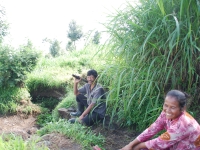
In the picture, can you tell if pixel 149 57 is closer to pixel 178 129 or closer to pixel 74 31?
pixel 178 129

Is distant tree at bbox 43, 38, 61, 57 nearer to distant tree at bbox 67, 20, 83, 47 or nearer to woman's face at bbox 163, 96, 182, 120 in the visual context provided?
distant tree at bbox 67, 20, 83, 47

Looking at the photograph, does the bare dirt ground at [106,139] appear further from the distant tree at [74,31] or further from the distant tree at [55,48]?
the distant tree at [55,48]

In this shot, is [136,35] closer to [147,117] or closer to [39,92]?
[147,117]

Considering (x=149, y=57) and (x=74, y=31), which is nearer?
(x=149, y=57)

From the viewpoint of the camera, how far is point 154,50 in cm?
300

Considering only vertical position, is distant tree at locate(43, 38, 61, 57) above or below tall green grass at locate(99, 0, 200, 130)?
above

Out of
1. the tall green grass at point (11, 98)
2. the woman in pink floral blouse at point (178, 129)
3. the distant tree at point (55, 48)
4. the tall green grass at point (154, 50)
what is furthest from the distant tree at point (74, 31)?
the woman in pink floral blouse at point (178, 129)

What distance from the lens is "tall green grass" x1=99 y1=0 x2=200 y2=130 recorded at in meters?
2.75

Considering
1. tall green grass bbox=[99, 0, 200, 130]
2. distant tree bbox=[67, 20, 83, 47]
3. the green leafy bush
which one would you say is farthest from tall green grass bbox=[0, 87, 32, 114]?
distant tree bbox=[67, 20, 83, 47]

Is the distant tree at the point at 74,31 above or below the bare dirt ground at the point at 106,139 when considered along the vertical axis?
above

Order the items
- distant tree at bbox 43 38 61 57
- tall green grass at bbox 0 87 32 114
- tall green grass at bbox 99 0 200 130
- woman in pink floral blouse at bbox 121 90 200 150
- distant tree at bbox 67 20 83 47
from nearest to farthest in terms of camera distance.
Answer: woman in pink floral blouse at bbox 121 90 200 150
tall green grass at bbox 99 0 200 130
tall green grass at bbox 0 87 32 114
distant tree at bbox 67 20 83 47
distant tree at bbox 43 38 61 57

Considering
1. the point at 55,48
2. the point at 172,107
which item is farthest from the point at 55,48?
the point at 172,107

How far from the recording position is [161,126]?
2.45 meters

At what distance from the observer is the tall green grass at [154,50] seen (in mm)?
2750
